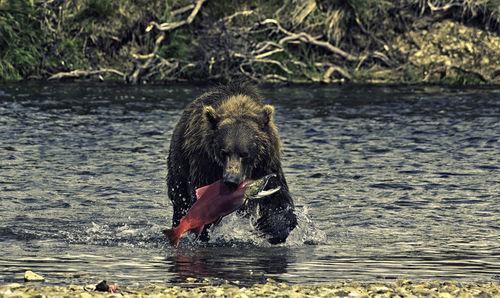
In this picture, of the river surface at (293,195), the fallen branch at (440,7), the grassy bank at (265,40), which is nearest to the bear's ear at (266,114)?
the river surface at (293,195)

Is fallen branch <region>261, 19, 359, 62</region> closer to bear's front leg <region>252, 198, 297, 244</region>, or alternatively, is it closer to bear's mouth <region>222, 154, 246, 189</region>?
bear's front leg <region>252, 198, 297, 244</region>

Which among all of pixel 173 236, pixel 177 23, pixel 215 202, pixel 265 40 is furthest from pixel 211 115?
pixel 265 40

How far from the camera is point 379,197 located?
9500 mm

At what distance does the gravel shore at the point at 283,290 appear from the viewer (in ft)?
17.3

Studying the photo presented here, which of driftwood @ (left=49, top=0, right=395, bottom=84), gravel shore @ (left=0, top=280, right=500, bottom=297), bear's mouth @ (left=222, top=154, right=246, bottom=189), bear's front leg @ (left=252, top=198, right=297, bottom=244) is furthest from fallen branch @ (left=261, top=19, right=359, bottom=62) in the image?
gravel shore @ (left=0, top=280, right=500, bottom=297)

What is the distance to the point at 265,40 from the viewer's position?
74.2 ft

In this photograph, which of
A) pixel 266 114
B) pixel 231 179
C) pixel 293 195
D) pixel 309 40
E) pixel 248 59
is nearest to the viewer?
pixel 231 179

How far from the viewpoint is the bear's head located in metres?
7.02

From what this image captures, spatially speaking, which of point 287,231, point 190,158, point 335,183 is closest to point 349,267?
point 287,231

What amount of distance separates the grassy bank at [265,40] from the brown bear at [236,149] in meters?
13.5

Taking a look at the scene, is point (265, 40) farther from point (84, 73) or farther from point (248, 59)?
point (84, 73)

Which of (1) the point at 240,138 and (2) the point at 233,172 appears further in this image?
(1) the point at 240,138

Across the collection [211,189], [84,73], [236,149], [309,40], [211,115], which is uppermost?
[211,115]

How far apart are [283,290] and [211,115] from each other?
2.12 metres
